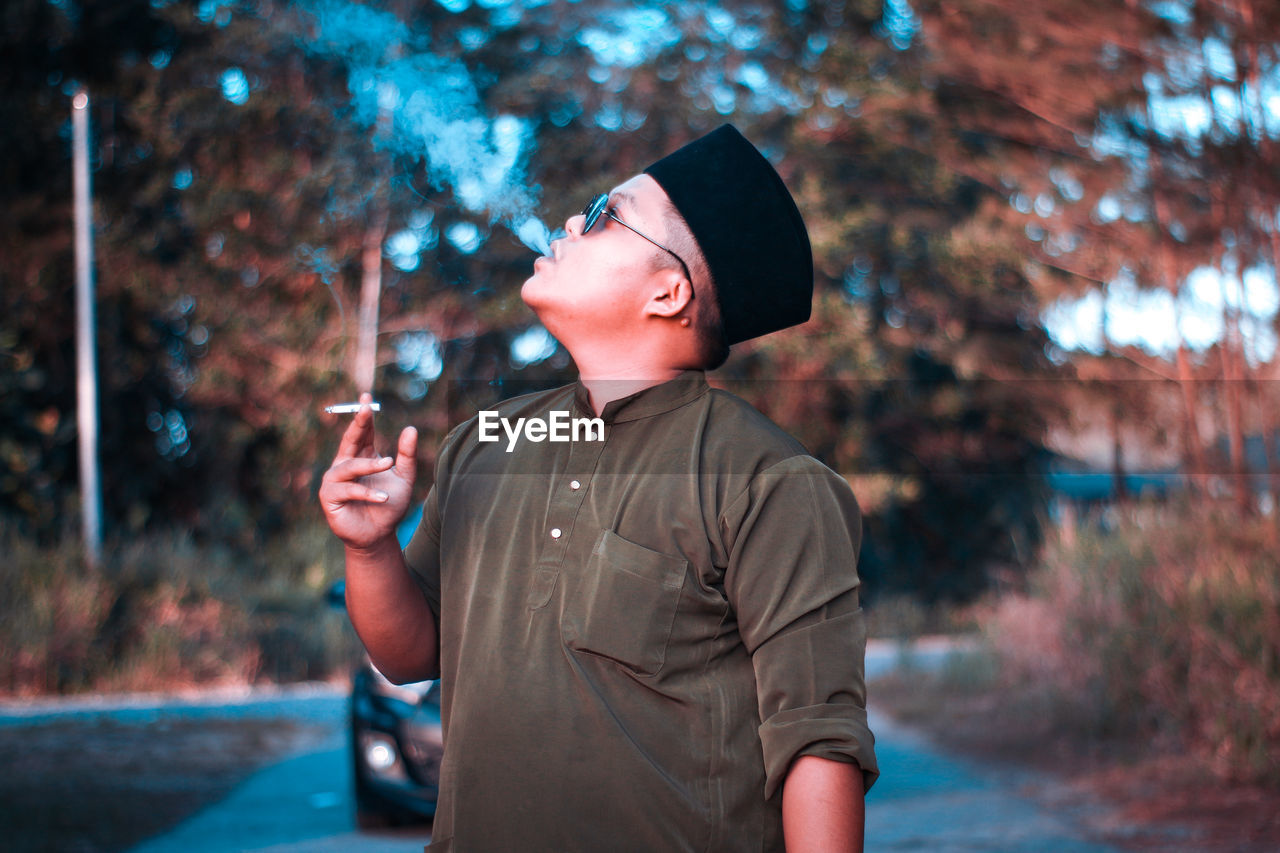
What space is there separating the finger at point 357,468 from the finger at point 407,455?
2cm

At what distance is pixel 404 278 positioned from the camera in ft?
17.6

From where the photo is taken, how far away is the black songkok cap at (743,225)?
157 centimetres

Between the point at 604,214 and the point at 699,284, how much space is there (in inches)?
6.3

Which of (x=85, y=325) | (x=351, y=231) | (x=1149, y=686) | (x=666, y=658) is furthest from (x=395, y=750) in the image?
(x=85, y=325)

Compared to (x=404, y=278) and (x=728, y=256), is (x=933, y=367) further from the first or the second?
(x=728, y=256)

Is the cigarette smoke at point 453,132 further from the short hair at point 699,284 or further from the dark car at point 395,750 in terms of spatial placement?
the dark car at point 395,750

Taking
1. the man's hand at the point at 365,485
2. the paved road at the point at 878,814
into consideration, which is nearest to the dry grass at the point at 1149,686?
the paved road at the point at 878,814

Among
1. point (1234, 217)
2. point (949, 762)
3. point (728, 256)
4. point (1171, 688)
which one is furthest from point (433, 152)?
point (1234, 217)

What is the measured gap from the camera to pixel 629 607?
137cm

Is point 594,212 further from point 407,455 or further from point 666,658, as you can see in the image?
point 666,658

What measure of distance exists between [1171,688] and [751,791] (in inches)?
→ 239

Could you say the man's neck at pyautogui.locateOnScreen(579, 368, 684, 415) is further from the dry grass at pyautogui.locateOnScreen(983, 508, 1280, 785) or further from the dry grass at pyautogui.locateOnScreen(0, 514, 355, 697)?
the dry grass at pyautogui.locateOnScreen(0, 514, 355, 697)

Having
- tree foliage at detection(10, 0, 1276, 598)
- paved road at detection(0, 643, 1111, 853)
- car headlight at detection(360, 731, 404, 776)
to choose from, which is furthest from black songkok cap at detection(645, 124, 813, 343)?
car headlight at detection(360, 731, 404, 776)

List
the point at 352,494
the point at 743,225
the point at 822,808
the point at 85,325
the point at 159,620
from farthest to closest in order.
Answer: the point at 85,325 < the point at 159,620 < the point at 743,225 < the point at 352,494 < the point at 822,808
